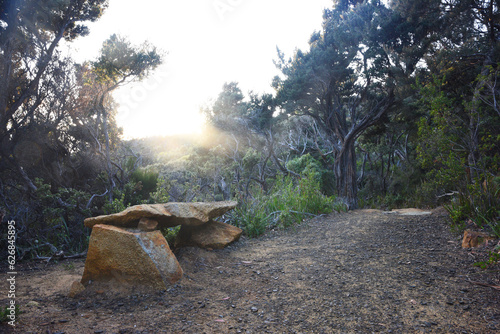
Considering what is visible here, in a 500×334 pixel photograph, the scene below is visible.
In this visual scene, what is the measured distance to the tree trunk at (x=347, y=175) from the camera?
30.2 feet

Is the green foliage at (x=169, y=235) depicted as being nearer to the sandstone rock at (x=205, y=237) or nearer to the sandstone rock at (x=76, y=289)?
the sandstone rock at (x=205, y=237)

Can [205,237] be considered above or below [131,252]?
below

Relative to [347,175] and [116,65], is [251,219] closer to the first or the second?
[116,65]

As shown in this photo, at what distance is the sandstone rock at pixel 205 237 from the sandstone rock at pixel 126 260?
102cm

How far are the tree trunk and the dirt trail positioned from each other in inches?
218

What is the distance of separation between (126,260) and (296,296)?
5.20ft

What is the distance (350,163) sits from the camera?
934 cm

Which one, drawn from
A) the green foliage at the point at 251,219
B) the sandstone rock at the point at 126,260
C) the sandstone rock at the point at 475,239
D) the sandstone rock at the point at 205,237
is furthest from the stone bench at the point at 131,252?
the sandstone rock at the point at 475,239

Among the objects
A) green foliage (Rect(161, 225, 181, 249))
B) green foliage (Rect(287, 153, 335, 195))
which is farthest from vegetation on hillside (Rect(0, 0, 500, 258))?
green foliage (Rect(287, 153, 335, 195))

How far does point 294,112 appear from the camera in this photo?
9.68 metres

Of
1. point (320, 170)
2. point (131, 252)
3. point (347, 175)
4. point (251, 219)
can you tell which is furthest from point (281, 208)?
point (320, 170)

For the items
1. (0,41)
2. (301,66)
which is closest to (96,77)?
(0,41)

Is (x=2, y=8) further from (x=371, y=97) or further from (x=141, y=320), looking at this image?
(x=371, y=97)

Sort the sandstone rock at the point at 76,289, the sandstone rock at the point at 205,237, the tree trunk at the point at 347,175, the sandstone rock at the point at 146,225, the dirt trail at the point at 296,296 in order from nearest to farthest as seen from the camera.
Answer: the dirt trail at the point at 296,296
the sandstone rock at the point at 76,289
the sandstone rock at the point at 146,225
the sandstone rock at the point at 205,237
the tree trunk at the point at 347,175
